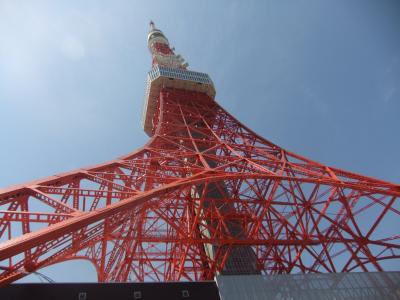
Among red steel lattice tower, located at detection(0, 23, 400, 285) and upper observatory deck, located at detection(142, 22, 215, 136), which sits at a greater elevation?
upper observatory deck, located at detection(142, 22, 215, 136)

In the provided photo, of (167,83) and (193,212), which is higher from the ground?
(167,83)

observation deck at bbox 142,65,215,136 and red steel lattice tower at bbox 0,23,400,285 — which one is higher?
observation deck at bbox 142,65,215,136

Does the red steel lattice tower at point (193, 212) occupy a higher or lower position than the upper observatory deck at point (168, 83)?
lower

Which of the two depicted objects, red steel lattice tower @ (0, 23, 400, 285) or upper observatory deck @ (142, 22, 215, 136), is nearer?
red steel lattice tower @ (0, 23, 400, 285)

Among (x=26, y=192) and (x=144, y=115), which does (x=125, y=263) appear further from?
(x=144, y=115)

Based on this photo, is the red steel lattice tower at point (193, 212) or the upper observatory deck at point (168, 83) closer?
the red steel lattice tower at point (193, 212)

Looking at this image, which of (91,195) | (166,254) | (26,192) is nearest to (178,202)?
(166,254)

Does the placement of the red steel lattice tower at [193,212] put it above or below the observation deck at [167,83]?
below

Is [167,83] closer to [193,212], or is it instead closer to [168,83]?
[168,83]

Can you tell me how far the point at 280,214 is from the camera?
13695mm

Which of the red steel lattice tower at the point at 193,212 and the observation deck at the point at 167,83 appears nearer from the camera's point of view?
the red steel lattice tower at the point at 193,212

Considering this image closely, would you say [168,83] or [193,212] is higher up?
[168,83]

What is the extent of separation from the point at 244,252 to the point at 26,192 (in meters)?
9.30

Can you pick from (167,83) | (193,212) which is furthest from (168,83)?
(193,212)
